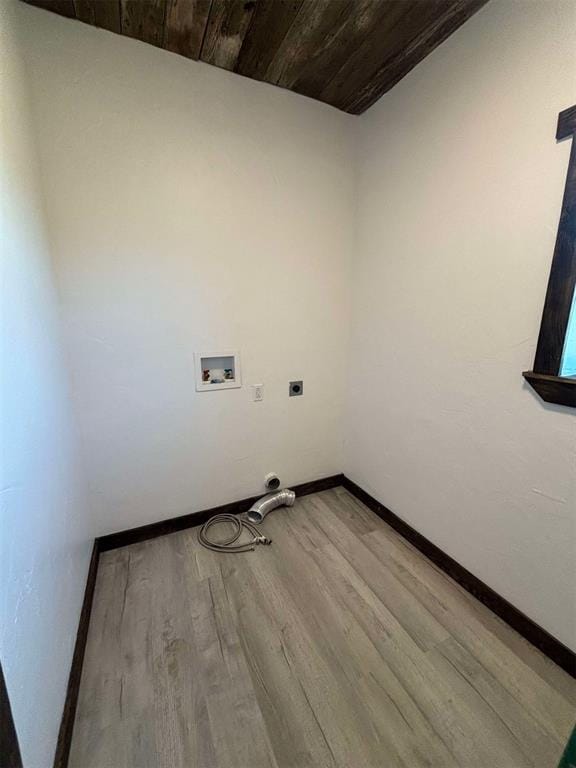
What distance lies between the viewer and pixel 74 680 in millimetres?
1010

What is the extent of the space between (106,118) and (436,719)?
2.62 metres

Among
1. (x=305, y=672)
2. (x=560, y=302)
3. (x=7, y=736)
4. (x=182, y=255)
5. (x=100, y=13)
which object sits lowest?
(x=305, y=672)

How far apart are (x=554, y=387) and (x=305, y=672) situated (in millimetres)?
Result: 1366

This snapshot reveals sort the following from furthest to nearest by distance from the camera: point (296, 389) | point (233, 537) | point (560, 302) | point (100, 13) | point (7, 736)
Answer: point (296, 389)
point (233, 537)
point (100, 13)
point (560, 302)
point (7, 736)

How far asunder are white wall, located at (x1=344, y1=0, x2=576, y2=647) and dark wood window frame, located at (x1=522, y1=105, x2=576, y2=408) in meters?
0.04

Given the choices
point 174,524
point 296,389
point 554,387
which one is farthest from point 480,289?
point 174,524

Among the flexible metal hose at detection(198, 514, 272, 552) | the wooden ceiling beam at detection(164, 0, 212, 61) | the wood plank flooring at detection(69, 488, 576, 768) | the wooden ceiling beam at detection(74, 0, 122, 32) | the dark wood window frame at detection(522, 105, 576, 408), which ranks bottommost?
the wood plank flooring at detection(69, 488, 576, 768)

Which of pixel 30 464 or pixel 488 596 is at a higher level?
pixel 30 464

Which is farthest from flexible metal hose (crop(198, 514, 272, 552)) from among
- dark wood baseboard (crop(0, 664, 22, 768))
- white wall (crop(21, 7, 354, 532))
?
dark wood baseboard (crop(0, 664, 22, 768))

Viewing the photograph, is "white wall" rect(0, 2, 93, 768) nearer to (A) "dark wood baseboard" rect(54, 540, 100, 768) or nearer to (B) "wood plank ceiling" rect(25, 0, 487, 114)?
(A) "dark wood baseboard" rect(54, 540, 100, 768)

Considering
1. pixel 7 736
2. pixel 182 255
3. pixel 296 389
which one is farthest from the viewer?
pixel 296 389

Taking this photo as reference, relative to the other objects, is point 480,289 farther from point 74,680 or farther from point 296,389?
point 74,680

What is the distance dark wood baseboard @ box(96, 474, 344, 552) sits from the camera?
1.63 meters

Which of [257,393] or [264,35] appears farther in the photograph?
[257,393]
